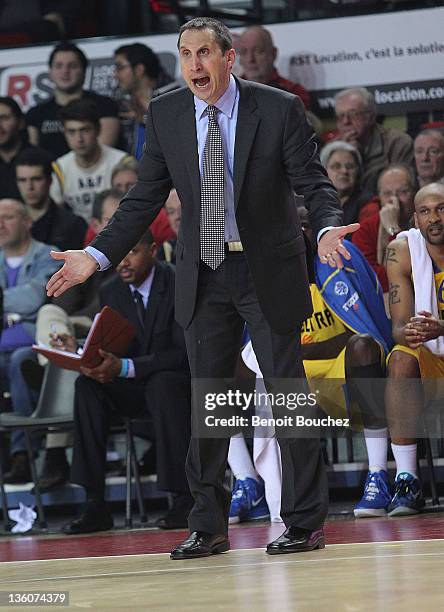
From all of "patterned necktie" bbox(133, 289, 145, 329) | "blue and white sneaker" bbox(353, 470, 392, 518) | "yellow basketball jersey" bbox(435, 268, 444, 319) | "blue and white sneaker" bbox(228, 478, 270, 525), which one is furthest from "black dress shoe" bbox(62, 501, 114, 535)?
"yellow basketball jersey" bbox(435, 268, 444, 319)

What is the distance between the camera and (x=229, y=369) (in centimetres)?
347

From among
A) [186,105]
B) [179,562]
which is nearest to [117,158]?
[186,105]

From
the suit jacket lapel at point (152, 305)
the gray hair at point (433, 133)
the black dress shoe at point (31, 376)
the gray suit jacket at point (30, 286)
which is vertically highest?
the gray hair at point (433, 133)

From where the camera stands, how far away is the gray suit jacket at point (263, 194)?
10.9 feet

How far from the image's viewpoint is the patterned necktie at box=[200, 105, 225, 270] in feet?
11.0

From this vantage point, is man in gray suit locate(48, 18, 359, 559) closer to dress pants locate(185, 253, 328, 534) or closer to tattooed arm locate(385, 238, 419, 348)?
dress pants locate(185, 253, 328, 534)

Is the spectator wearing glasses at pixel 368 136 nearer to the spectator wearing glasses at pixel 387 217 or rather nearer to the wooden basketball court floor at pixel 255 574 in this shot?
the spectator wearing glasses at pixel 387 217

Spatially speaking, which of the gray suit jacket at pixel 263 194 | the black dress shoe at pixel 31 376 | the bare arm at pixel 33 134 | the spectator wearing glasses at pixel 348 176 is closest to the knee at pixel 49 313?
the black dress shoe at pixel 31 376

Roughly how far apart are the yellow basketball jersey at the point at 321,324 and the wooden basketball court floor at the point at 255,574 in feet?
3.79

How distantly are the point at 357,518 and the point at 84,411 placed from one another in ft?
4.37

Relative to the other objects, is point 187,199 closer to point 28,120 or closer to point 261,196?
point 261,196

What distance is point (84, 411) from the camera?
17.2 ft

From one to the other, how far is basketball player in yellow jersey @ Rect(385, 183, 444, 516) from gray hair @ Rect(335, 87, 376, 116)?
3.48 feet

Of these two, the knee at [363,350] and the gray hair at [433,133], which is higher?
the gray hair at [433,133]
